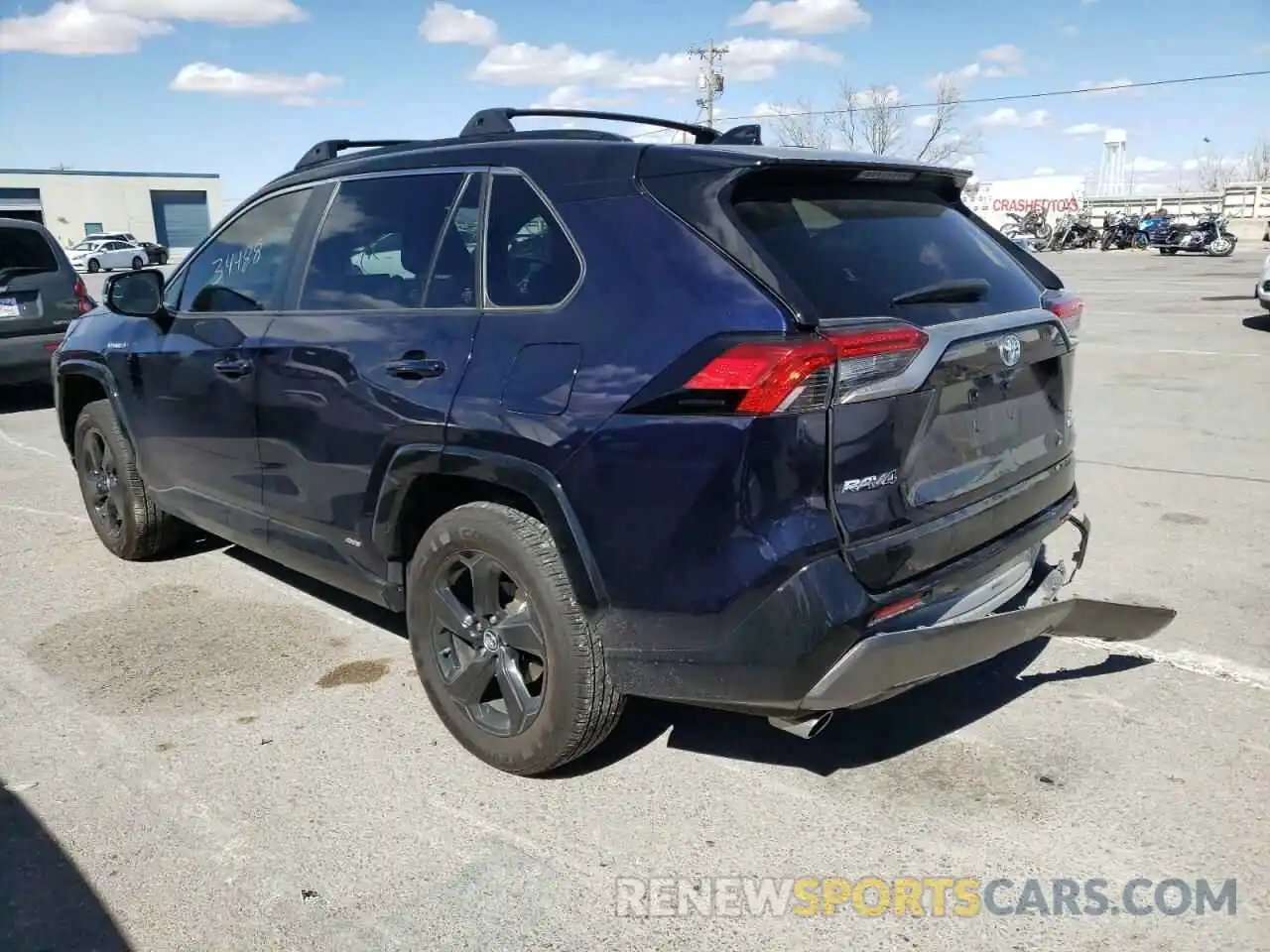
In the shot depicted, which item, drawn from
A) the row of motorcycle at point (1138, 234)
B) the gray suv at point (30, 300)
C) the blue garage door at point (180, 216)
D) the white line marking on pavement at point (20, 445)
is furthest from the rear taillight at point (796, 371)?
the blue garage door at point (180, 216)

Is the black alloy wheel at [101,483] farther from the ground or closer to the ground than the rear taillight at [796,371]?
closer to the ground

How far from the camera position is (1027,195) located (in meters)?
71.0

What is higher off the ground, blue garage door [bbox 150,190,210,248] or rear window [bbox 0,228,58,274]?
blue garage door [bbox 150,190,210,248]

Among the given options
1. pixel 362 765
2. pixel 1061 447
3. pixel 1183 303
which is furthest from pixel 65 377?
pixel 1183 303

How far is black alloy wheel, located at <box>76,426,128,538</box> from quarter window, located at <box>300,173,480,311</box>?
2.14 metres

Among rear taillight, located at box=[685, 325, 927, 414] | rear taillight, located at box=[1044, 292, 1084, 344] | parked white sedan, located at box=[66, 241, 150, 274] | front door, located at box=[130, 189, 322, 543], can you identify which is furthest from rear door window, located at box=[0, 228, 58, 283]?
parked white sedan, located at box=[66, 241, 150, 274]

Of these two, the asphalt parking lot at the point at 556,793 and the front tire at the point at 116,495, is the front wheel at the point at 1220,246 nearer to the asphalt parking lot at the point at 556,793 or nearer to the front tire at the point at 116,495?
the asphalt parking lot at the point at 556,793

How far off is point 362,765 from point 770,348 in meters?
1.91

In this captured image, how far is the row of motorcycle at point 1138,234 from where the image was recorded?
36.1 m

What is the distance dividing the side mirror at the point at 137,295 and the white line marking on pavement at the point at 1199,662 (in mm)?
4128

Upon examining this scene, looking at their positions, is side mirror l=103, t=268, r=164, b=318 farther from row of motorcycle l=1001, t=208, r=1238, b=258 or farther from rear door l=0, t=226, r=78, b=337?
row of motorcycle l=1001, t=208, r=1238, b=258

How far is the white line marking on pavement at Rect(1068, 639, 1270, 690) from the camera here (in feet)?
12.1

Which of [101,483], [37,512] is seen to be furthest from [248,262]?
[37,512]

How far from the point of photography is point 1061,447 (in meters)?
3.40
